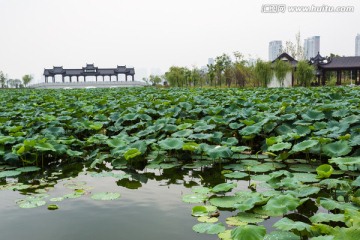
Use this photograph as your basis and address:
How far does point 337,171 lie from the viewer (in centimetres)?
367

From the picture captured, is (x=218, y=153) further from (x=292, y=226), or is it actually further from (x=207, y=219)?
(x=292, y=226)

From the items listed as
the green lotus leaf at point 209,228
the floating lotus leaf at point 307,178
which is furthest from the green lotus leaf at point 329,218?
the floating lotus leaf at point 307,178

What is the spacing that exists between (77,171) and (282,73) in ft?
90.6

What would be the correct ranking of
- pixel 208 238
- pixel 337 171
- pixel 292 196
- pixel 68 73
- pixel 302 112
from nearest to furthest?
pixel 208 238
pixel 292 196
pixel 337 171
pixel 302 112
pixel 68 73

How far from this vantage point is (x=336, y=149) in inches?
149

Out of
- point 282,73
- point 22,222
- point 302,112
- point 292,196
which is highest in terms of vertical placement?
point 282,73

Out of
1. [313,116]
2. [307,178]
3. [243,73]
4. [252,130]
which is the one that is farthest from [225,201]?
→ [243,73]

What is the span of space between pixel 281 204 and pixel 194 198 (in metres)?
0.88

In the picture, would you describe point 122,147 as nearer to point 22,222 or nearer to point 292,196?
point 22,222

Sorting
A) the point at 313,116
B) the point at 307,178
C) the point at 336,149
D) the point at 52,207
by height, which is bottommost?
the point at 52,207

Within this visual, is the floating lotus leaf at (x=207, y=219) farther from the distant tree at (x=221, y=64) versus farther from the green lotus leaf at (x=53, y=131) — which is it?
the distant tree at (x=221, y=64)

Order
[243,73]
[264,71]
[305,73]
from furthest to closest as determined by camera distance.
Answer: [243,73] < [264,71] < [305,73]

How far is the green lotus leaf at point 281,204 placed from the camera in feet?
7.80

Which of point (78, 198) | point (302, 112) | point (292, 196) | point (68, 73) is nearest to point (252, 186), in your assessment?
point (292, 196)
